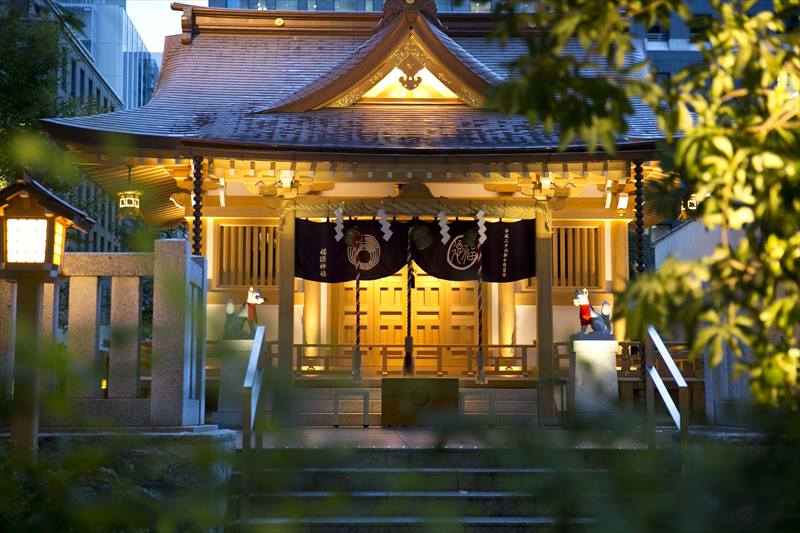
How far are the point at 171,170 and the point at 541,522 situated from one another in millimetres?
8670

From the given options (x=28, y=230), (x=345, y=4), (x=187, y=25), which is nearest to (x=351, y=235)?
(x=187, y=25)

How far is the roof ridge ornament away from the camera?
14.6 metres

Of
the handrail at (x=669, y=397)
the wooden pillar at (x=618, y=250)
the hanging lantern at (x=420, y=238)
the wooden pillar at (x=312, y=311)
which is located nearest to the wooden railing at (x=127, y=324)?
the handrail at (x=669, y=397)

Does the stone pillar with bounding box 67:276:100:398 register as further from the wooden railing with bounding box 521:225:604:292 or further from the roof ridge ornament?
the wooden railing with bounding box 521:225:604:292

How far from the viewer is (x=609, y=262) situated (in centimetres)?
1627

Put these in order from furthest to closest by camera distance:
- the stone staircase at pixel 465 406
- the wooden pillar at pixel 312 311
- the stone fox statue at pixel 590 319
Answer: the wooden pillar at pixel 312 311 < the stone staircase at pixel 465 406 < the stone fox statue at pixel 590 319

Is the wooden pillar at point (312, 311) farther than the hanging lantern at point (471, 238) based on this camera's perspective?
Yes

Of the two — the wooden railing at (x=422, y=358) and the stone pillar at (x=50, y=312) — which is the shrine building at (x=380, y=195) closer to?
the wooden railing at (x=422, y=358)

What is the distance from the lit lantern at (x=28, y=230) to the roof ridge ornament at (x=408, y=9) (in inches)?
336

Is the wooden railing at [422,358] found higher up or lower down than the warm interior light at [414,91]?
lower down

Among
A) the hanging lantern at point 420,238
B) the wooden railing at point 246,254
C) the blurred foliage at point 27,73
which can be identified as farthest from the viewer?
the blurred foliage at point 27,73

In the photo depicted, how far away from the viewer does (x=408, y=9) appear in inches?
579

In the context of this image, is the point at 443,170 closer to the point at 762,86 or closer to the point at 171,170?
the point at 171,170

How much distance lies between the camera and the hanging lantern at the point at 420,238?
1470 cm
